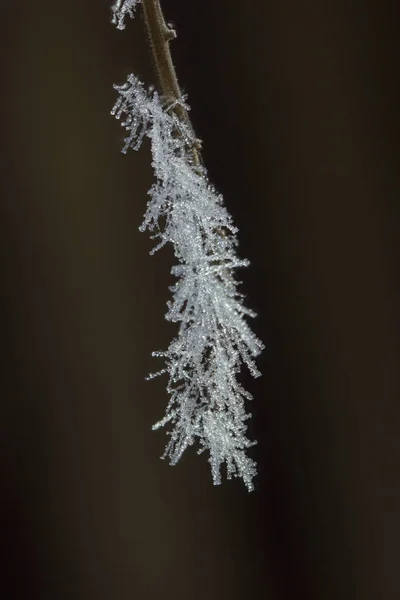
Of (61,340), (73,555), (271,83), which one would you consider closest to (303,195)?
(271,83)

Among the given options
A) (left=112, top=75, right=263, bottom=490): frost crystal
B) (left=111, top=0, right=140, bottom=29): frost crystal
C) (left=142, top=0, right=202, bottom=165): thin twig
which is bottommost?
(left=112, top=75, right=263, bottom=490): frost crystal

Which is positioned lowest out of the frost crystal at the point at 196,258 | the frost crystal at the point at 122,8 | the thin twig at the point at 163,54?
the frost crystal at the point at 196,258

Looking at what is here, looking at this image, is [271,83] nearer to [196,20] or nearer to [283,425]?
[196,20]

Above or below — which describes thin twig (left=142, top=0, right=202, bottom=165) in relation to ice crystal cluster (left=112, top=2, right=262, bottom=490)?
above

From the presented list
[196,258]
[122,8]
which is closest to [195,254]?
[196,258]

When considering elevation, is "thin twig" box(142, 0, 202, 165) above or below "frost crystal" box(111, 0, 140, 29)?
below

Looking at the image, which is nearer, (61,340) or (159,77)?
(159,77)

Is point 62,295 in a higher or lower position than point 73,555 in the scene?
higher

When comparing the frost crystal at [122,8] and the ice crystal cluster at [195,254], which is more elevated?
the frost crystal at [122,8]
